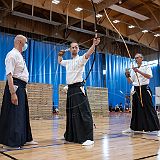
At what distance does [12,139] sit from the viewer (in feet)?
7.94

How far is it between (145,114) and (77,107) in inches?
53.2

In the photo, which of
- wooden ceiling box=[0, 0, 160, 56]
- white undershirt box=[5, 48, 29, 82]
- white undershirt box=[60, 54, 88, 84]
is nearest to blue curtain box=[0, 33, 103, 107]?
wooden ceiling box=[0, 0, 160, 56]

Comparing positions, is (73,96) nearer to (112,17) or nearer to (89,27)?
(112,17)

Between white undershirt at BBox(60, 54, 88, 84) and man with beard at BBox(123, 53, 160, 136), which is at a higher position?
white undershirt at BBox(60, 54, 88, 84)

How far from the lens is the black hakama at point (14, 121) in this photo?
2424 millimetres

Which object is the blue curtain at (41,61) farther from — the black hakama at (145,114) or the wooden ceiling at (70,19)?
the black hakama at (145,114)

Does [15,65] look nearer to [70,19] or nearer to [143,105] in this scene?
[143,105]

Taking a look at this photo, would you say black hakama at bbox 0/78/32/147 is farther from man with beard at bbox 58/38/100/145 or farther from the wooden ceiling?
the wooden ceiling

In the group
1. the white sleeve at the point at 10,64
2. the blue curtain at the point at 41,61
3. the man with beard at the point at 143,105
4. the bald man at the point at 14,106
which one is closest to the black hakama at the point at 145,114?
the man with beard at the point at 143,105

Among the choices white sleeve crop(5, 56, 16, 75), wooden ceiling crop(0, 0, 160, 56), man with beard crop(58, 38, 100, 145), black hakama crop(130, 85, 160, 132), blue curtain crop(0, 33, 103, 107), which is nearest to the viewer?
white sleeve crop(5, 56, 16, 75)

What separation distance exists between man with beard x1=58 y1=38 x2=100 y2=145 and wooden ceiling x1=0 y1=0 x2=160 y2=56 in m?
4.37

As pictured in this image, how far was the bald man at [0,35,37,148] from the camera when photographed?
95.0 inches

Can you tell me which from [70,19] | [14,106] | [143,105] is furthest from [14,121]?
[70,19]

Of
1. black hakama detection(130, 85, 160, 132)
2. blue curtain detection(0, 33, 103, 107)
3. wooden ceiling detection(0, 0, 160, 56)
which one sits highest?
wooden ceiling detection(0, 0, 160, 56)
